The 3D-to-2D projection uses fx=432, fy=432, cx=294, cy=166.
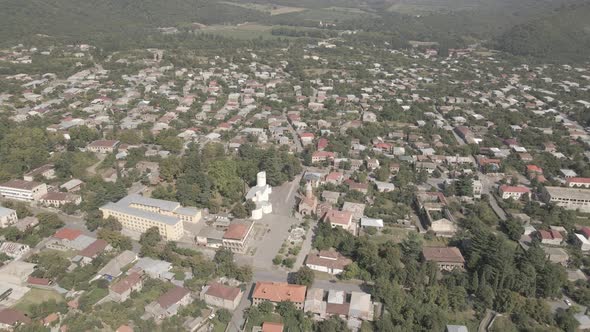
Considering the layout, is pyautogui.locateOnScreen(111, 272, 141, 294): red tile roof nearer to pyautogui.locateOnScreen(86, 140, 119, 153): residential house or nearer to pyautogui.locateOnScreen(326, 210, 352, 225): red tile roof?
pyautogui.locateOnScreen(326, 210, 352, 225): red tile roof

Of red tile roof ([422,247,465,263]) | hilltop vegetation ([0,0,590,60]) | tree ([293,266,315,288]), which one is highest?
hilltop vegetation ([0,0,590,60])

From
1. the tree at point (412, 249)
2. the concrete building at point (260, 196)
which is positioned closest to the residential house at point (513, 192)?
the tree at point (412, 249)

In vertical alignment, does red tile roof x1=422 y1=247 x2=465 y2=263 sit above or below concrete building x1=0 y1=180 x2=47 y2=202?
above

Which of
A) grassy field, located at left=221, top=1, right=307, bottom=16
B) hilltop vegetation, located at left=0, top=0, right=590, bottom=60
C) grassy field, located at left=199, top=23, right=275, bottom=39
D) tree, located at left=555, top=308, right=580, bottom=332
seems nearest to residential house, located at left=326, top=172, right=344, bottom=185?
tree, located at left=555, top=308, right=580, bottom=332

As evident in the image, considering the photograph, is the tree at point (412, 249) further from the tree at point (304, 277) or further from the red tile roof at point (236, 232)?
the red tile roof at point (236, 232)

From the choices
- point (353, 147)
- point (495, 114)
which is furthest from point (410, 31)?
point (353, 147)

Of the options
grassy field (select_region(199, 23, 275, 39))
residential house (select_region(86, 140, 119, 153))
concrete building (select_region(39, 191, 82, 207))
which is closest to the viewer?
concrete building (select_region(39, 191, 82, 207))

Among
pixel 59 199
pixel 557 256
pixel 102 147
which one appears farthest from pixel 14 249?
pixel 557 256

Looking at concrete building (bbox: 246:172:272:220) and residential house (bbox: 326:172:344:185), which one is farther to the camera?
residential house (bbox: 326:172:344:185)
